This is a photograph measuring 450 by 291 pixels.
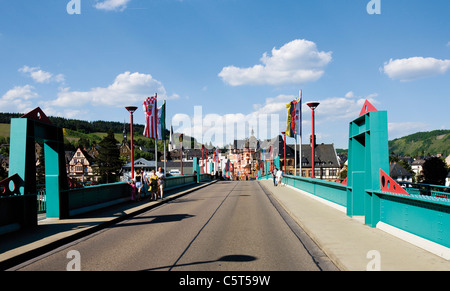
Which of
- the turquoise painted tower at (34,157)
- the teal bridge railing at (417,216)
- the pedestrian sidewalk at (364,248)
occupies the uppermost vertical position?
the turquoise painted tower at (34,157)

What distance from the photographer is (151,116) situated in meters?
24.2

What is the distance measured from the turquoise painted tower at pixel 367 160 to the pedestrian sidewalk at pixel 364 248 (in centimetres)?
61

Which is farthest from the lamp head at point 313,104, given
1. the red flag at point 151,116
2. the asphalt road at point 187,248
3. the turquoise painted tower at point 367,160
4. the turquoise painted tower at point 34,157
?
the turquoise painted tower at point 34,157

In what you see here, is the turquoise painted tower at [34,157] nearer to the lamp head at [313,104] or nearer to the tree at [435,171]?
the lamp head at [313,104]

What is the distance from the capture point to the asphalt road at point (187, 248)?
23.2 ft

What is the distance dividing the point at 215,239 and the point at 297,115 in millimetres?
19790

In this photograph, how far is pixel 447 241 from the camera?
698 centimetres

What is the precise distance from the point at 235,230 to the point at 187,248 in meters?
2.91

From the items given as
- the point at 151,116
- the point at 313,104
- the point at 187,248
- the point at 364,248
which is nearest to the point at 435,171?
the point at 313,104

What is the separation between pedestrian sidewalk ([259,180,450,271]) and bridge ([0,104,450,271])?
0.06 ft

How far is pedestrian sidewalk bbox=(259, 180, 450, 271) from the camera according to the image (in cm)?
Result: 652
